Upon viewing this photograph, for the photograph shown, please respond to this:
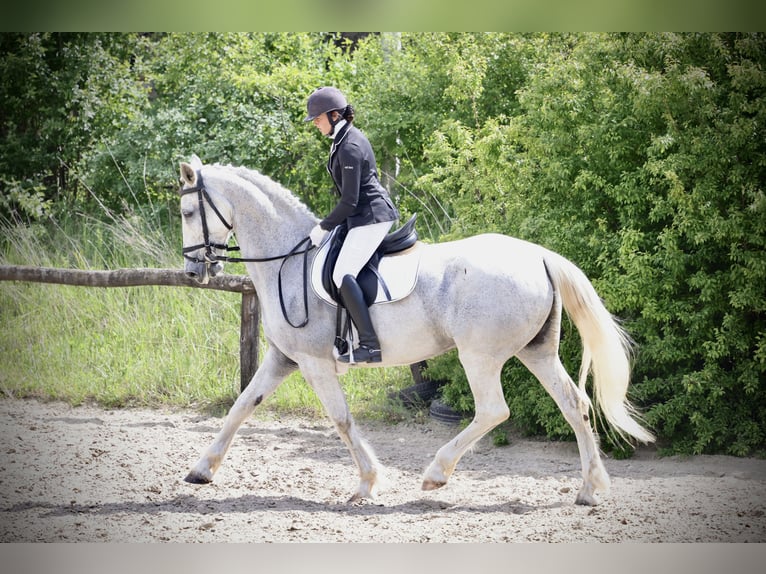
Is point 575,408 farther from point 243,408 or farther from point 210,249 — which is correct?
point 210,249

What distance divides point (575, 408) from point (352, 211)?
142 centimetres

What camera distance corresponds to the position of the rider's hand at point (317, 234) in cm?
418

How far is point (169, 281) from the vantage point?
20.9 ft

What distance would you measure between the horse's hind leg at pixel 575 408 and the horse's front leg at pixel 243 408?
4.09 feet

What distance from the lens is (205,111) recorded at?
837cm

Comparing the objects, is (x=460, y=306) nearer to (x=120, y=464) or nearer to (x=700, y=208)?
(x=700, y=208)

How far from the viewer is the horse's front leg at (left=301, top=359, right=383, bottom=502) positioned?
426 cm

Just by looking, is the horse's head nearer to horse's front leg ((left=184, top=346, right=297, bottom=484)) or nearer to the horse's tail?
horse's front leg ((left=184, top=346, right=297, bottom=484))

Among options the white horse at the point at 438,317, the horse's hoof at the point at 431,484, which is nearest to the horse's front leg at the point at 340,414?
the white horse at the point at 438,317

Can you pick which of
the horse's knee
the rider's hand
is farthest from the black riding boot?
the horse's knee

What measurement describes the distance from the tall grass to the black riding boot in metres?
2.13

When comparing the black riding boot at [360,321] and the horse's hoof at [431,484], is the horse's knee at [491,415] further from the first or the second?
the black riding boot at [360,321]

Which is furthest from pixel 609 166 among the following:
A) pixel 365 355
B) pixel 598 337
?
pixel 365 355

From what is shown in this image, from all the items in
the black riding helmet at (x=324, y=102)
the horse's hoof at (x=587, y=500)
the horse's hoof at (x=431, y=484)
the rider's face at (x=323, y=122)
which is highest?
the black riding helmet at (x=324, y=102)
